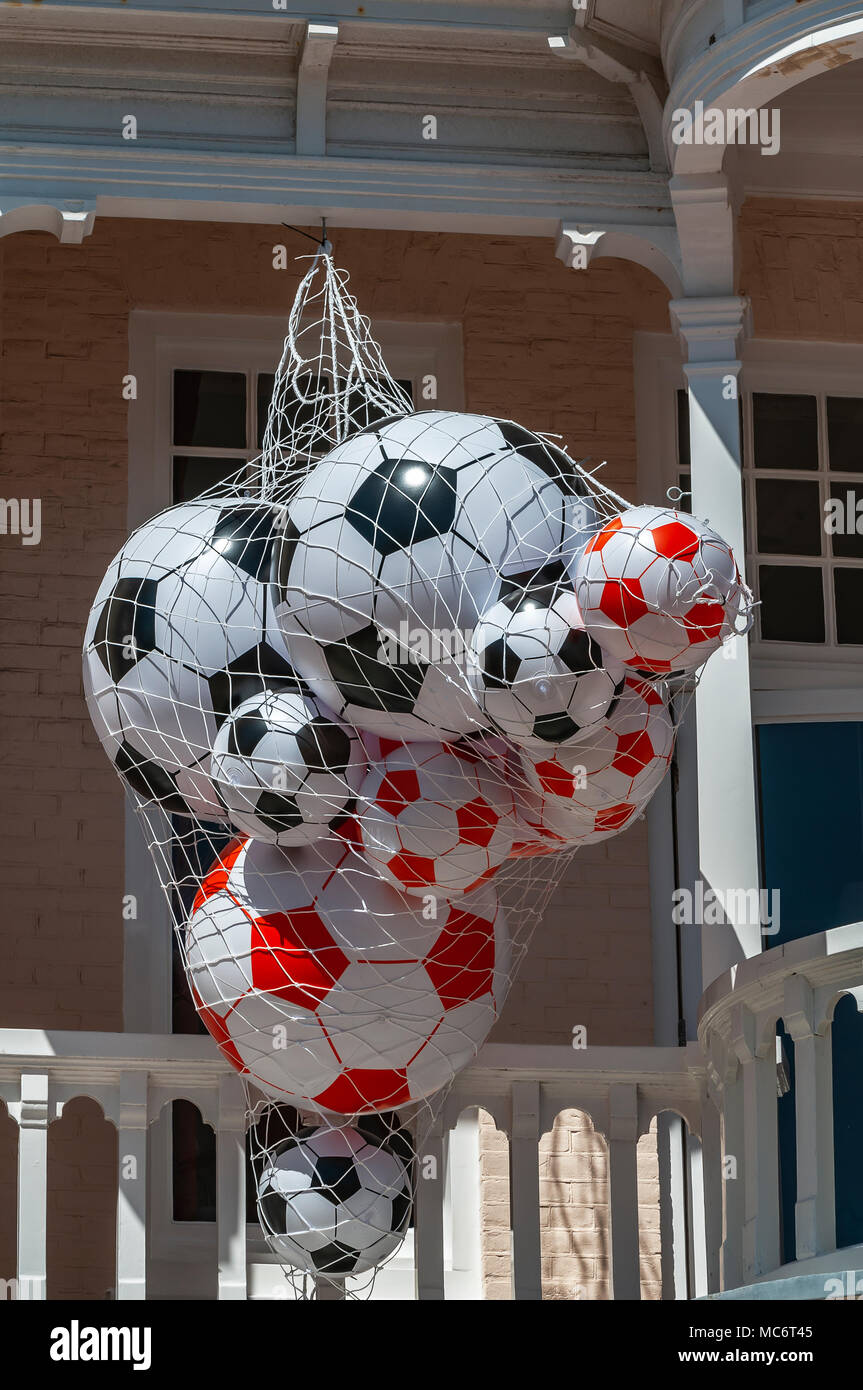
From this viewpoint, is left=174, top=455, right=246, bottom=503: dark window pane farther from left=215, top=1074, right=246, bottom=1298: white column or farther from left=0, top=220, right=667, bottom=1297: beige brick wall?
left=215, top=1074, right=246, bottom=1298: white column

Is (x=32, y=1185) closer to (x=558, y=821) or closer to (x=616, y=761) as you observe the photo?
(x=558, y=821)

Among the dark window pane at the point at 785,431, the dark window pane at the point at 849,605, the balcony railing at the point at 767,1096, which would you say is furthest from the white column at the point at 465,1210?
the dark window pane at the point at 785,431

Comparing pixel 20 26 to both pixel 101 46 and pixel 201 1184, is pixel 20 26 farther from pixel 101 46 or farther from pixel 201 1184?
pixel 201 1184

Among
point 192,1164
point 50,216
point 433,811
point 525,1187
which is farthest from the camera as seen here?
point 192,1164

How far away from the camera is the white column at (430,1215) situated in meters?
6.80

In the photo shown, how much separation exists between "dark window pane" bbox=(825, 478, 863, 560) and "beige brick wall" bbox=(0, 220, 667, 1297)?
0.72 meters

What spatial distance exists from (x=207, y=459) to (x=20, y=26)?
184cm

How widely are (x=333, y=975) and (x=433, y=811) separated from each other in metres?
→ 0.51

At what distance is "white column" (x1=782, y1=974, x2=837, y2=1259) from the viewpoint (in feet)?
19.6

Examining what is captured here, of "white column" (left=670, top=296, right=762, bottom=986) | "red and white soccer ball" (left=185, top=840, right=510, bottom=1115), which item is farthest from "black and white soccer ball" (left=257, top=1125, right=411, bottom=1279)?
"white column" (left=670, top=296, right=762, bottom=986)

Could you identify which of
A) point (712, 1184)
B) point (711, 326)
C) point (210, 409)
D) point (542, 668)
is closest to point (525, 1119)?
point (712, 1184)

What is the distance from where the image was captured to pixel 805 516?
901 centimetres
